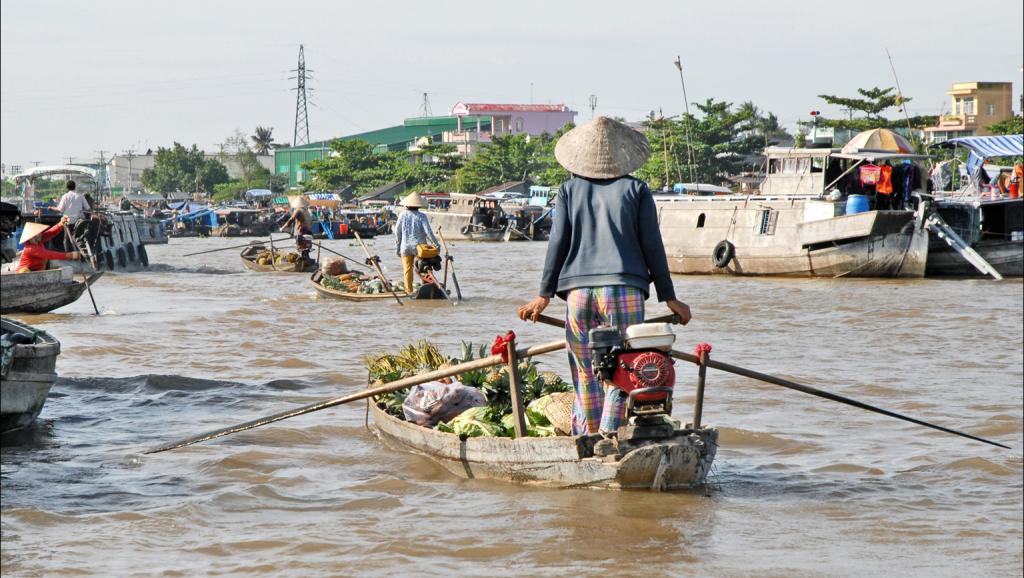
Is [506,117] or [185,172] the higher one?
[506,117]

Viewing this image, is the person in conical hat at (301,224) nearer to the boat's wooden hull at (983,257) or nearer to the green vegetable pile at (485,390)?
the boat's wooden hull at (983,257)

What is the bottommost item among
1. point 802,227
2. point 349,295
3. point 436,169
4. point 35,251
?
point 349,295

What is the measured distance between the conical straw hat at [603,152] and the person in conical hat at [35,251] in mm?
9679

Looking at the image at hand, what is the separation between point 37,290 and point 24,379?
8036 mm

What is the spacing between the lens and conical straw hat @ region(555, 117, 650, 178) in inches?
217

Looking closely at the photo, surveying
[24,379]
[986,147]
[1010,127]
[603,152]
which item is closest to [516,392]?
[603,152]

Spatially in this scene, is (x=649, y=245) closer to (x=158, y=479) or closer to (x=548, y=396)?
(x=548, y=396)

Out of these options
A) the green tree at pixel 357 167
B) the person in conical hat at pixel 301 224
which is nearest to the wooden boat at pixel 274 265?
the person in conical hat at pixel 301 224

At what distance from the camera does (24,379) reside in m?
7.47

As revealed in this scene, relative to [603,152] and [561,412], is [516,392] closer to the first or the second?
[561,412]

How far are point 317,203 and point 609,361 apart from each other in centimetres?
5075

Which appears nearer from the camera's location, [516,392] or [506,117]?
[516,392]

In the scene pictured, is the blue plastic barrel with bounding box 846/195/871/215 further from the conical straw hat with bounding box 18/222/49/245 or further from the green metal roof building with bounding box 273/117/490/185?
the green metal roof building with bounding box 273/117/490/185

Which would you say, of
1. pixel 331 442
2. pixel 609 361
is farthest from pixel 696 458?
pixel 331 442
